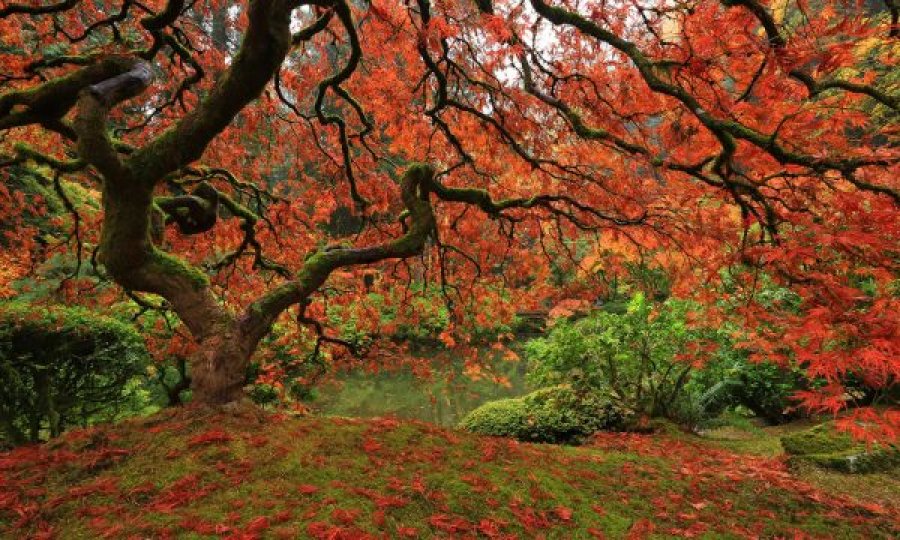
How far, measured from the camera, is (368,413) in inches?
404

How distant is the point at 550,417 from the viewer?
629 centimetres

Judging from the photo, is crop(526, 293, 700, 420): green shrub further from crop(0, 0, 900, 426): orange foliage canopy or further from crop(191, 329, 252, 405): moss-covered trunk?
crop(191, 329, 252, 405): moss-covered trunk

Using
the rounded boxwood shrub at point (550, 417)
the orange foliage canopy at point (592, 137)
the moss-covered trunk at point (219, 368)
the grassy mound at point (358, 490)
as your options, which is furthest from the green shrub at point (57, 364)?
the rounded boxwood shrub at point (550, 417)

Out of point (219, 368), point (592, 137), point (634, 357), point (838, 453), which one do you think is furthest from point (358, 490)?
point (634, 357)

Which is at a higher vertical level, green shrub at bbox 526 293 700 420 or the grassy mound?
green shrub at bbox 526 293 700 420

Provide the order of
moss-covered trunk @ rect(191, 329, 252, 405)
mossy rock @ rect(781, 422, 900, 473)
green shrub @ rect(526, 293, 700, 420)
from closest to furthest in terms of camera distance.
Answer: moss-covered trunk @ rect(191, 329, 252, 405), mossy rock @ rect(781, 422, 900, 473), green shrub @ rect(526, 293, 700, 420)

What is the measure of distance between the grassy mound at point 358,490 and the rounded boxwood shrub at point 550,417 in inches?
82.1

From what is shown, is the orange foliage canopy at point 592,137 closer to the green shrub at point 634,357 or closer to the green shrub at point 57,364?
the green shrub at point 634,357

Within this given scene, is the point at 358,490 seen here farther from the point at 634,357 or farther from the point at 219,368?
the point at 634,357

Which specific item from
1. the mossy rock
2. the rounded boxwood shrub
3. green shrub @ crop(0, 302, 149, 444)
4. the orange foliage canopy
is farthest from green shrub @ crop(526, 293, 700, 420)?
green shrub @ crop(0, 302, 149, 444)

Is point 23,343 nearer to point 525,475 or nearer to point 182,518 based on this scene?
point 182,518

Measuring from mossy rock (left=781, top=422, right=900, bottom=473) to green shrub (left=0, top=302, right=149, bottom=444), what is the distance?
273 inches

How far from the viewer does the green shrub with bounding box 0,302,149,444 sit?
4.81 metres

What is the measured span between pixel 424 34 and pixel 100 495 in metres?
3.42
